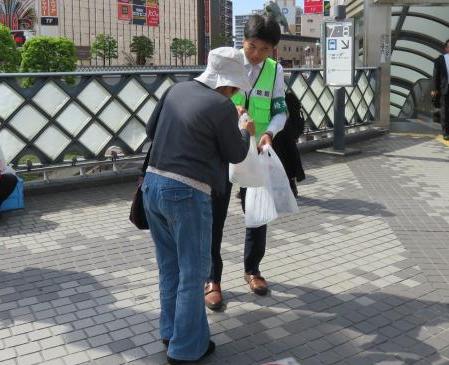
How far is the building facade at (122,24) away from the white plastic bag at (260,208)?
83.8 m

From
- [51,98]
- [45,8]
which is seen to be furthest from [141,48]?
[51,98]

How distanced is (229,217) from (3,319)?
2679 mm

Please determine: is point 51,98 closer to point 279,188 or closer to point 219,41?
point 279,188

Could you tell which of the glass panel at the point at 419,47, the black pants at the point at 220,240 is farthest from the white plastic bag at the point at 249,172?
the glass panel at the point at 419,47

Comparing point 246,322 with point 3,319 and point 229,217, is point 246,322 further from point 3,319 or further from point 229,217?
point 229,217

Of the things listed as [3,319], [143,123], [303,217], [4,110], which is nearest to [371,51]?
[143,123]

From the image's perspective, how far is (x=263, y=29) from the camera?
3357 mm

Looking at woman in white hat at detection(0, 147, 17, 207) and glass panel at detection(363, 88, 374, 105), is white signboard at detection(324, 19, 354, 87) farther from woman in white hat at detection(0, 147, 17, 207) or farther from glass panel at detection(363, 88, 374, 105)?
woman in white hat at detection(0, 147, 17, 207)

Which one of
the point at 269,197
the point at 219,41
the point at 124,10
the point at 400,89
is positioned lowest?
the point at 269,197

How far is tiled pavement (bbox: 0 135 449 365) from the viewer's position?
10.1ft

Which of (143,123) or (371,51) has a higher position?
(371,51)

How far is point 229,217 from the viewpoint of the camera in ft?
18.6

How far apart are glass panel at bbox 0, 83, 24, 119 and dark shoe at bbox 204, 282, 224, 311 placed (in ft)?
11.9

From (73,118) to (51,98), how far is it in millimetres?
350
